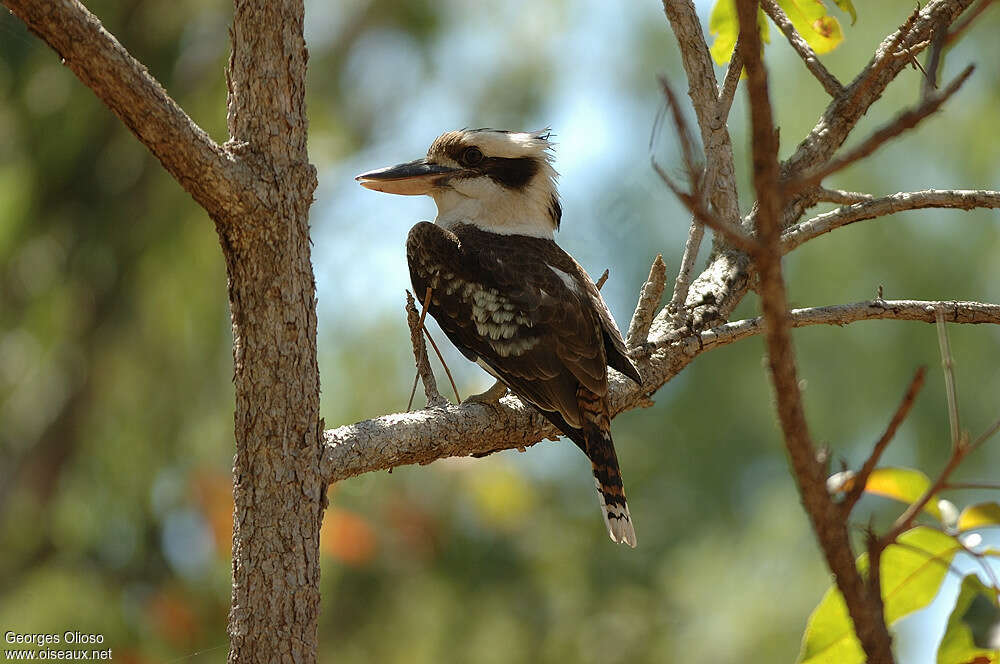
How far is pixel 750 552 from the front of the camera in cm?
768

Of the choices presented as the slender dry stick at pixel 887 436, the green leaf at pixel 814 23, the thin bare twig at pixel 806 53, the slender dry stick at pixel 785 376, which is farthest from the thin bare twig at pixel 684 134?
the thin bare twig at pixel 806 53

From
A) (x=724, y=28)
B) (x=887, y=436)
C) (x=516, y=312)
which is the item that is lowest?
(x=887, y=436)

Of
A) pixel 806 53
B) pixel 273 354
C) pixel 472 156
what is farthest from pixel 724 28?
pixel 273 354

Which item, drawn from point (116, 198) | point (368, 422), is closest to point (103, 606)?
point (116, 198)

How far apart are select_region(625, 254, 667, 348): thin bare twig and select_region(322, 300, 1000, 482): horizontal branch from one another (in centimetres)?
7

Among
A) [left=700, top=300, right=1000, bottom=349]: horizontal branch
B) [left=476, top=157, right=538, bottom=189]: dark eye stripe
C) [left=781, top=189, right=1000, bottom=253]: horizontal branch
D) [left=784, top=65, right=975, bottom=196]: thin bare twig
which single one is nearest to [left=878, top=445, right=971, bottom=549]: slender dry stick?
[left=784, top=65, right=975, bottom=196]: thin bare twig

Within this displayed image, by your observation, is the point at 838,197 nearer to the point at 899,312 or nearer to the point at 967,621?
the point at 899,312

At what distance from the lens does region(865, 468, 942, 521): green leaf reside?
158 cm

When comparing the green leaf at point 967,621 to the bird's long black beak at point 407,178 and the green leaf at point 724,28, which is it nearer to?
the green leaf at point 724,28

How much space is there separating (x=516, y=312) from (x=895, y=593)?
1512 mm

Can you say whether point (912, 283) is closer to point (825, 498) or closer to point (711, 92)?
point (711, 92)

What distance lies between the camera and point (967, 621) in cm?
145

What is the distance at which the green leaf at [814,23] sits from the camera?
2268mm

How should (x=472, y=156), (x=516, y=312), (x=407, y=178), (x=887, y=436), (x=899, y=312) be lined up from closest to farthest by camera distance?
(x=887, y=436) → (x=899, y=312) → (x=516, y=312) → (x=407, y=178) → (x=472, y=156)
